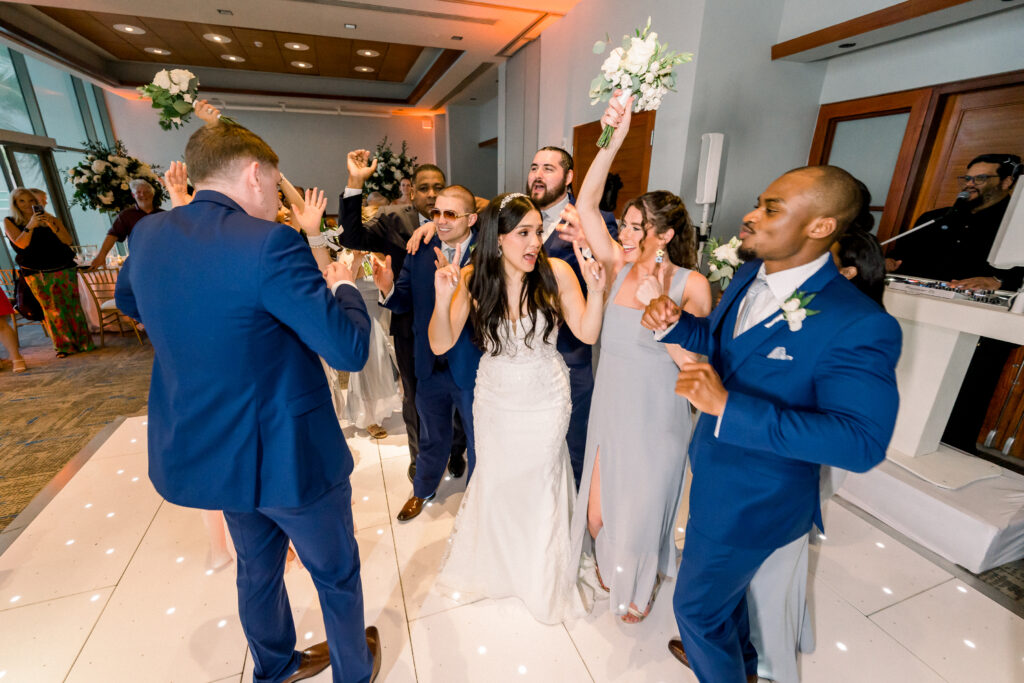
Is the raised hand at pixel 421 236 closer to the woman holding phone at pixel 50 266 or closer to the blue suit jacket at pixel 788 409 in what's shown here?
the blue suit jacket at pixel 788 409

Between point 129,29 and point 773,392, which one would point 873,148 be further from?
point 129,29

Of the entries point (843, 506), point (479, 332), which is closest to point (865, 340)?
point (479, 332)

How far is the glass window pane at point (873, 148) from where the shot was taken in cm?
388

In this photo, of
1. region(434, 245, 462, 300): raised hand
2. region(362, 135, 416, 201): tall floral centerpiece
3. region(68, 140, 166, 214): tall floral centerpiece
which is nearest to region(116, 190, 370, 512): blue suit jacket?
region(434, 245, 462, 300): raised hand

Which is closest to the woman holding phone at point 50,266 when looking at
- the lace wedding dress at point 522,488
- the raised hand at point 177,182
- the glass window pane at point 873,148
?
the raised hand at point 177,182

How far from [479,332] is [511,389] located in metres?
0.28

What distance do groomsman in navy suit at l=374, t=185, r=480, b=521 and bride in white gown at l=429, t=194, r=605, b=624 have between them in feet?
0.76

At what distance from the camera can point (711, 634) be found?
146 centimetres

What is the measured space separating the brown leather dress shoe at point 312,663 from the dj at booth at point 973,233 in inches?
151

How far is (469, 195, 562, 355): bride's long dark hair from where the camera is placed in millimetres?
1884

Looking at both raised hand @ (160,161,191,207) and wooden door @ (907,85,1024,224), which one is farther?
wooden door @ (907,85,1024,224)

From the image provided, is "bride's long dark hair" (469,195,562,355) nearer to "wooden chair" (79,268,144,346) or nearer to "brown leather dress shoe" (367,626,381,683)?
"brown leather dress shoe" (367,626,381,683)

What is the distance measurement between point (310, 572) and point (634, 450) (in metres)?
1.24

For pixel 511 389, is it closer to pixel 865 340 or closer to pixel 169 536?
pixel 865 340
